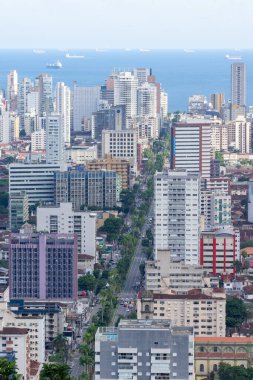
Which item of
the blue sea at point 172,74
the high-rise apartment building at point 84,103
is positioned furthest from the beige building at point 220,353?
the blue sea at point 172,74

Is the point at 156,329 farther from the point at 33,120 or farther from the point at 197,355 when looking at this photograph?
the point at 33,120

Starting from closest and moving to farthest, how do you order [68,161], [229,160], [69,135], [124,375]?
[124,375] → [68,161] → [229,160] → [69,135]

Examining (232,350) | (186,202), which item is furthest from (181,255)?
(232,350)

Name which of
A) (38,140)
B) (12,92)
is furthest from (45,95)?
(38,140)

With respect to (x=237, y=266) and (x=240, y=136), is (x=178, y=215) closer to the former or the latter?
(x=237, y=266)

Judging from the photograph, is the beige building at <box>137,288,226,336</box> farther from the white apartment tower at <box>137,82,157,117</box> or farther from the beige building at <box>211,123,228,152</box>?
the white apartment tower at <box>137,82,157,117</box>

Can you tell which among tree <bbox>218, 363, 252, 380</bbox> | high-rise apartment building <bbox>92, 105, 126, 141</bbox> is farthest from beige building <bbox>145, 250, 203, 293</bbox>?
high-rise apartment building <bbox>92, 105, 126, 141</bbox>
